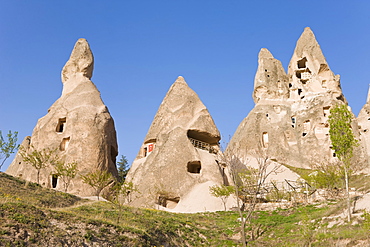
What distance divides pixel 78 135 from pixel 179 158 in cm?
966

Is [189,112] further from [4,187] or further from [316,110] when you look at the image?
[316,110]

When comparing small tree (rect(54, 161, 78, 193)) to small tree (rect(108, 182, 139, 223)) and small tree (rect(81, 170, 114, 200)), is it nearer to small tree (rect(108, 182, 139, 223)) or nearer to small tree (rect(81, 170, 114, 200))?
small tree (rect(81, 170, 114, 200))

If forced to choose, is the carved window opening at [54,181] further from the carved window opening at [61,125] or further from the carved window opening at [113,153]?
the carved window opening at [113,153]

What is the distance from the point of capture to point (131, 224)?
19031 mm

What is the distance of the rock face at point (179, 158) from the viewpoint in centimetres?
3092

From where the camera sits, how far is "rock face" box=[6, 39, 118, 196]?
35.5 meters

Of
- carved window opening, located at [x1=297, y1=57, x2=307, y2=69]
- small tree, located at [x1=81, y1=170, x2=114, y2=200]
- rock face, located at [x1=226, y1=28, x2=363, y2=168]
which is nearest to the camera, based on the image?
small tree, located at [x1=81, y1=170, x2=114, y2=200]

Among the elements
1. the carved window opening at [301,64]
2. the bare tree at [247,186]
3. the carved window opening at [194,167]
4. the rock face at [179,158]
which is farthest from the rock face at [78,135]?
the carved window opening at [301,64]

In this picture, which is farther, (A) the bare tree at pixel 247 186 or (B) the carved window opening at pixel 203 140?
(B) the carved window opening at pixel 203 140

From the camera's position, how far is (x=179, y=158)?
109 ft

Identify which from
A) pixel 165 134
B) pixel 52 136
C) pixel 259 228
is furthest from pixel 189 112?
pixel 259 228

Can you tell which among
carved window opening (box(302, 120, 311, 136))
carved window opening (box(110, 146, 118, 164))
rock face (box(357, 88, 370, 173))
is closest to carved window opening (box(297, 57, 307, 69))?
rock face (box(357, 88, 370, 173))

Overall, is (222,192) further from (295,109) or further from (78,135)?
(295,109)

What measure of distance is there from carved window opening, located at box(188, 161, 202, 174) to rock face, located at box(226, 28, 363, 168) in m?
12.5
